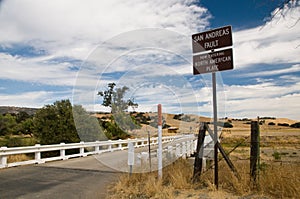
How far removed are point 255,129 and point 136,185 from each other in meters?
3.23

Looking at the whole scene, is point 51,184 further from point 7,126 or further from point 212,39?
point 7,126

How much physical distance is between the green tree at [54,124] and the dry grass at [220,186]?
52.4ft

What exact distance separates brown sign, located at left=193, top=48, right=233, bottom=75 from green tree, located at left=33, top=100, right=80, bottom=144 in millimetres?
17350

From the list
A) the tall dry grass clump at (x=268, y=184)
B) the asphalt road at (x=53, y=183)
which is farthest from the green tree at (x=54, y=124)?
the tall dry grass clump at (x=268, y=184)

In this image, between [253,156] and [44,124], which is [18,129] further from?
[253,156]

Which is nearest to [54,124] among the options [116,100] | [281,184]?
[116,100]

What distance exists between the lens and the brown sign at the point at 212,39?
6605 millimetres

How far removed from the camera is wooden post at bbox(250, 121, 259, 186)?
20.5 ft

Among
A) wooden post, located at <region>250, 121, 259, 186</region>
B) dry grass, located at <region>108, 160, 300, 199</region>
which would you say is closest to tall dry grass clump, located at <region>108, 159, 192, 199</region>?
dry grass, located at <region>108, 160, 300, 199</region>

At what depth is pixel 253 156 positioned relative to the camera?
635 cm

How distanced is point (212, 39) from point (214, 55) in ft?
1.25

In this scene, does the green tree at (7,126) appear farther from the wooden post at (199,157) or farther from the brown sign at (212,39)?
the brown sign at (212,39)

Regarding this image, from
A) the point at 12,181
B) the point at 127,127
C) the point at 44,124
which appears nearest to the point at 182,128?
the point at 127,127

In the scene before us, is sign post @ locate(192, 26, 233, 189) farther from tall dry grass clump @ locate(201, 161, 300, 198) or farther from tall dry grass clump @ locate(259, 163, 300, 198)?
tall dry grass clump @ locate(259, 163, 300, 198)
